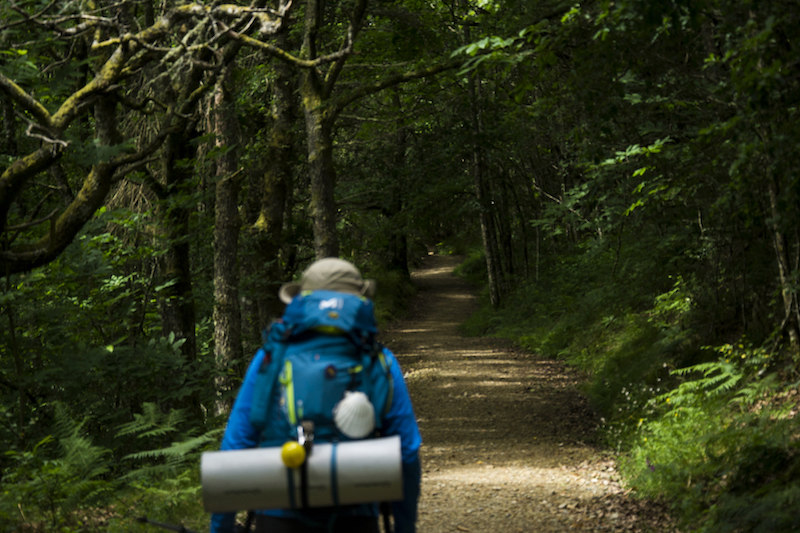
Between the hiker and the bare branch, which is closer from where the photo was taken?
the hiker

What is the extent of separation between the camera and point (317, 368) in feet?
9.02

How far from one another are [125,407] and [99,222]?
2042mm

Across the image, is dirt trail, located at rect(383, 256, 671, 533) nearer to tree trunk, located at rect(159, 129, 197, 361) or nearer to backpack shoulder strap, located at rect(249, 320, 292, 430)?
tree trunk, located at rect(159, 129, 197, 361)

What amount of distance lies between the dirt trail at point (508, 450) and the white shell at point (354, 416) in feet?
14.5

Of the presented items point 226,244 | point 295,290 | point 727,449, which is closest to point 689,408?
point 727,449

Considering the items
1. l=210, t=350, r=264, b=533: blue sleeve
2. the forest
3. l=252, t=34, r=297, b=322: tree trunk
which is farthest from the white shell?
l=252, t=34, r=297, b=322: tree trunk

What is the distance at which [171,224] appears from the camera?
1041 cm

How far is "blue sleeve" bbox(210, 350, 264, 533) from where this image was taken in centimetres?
291

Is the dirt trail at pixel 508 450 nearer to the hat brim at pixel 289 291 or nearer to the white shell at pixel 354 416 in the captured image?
the hat brim at pixel 289 291

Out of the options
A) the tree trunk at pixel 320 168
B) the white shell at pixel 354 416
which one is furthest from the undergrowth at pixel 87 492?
the tree trunk at pixel 320 168

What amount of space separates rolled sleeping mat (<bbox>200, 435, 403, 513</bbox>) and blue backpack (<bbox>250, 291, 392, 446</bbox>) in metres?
0.12

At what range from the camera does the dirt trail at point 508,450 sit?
6.96 m

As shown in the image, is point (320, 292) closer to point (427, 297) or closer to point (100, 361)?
point (100, 361)

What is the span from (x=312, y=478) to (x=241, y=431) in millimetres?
434
